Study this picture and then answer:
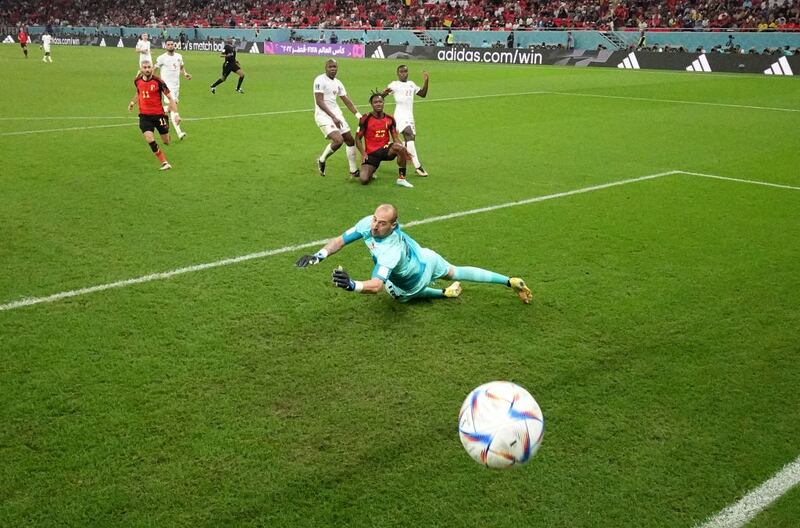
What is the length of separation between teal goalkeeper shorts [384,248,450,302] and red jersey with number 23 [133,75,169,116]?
8.33 meters

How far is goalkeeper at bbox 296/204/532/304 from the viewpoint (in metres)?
6.14

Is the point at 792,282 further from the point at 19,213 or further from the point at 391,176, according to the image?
the point at 19,213

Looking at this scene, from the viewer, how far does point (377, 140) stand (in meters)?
11.8

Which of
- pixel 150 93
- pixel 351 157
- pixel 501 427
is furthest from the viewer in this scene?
pixel 150 93

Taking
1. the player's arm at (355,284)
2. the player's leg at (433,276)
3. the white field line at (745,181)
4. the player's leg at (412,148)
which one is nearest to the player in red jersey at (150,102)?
the player's leg at (412,148)

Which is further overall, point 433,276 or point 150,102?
point 150,102

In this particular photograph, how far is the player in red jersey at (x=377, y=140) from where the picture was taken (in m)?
11.6

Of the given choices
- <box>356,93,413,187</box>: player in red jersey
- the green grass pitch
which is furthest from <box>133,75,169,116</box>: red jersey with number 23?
<box>356,93,413,187</box>: player in red jersey

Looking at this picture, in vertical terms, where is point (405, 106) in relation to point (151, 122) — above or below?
above

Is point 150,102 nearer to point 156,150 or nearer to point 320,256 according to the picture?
point 156,150

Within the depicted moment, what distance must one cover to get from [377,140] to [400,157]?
54 centimetres

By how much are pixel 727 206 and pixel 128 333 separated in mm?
8807

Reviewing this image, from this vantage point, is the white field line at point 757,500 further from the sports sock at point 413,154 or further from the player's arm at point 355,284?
the sports sock at point 413,154

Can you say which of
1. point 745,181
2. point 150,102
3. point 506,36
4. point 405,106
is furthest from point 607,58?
point 150,102
